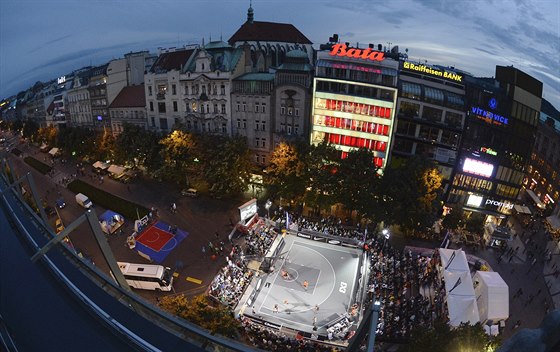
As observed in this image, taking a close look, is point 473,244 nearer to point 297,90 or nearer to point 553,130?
point 553,130

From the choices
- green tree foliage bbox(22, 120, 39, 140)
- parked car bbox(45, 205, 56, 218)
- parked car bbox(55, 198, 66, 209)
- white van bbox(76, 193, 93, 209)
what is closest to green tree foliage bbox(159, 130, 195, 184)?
white van bbox(76, 193, 93, 209)

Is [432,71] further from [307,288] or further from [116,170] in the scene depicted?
[116,170]

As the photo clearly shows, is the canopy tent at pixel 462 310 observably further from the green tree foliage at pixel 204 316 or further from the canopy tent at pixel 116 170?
the canopy tent at pixel 116 170

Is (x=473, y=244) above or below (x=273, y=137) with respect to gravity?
below

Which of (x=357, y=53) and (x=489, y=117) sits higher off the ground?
(x=357, y=53)

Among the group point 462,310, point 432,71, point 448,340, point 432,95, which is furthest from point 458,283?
point 432,71

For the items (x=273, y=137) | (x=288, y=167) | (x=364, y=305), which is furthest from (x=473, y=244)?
(x=273, y=137)
